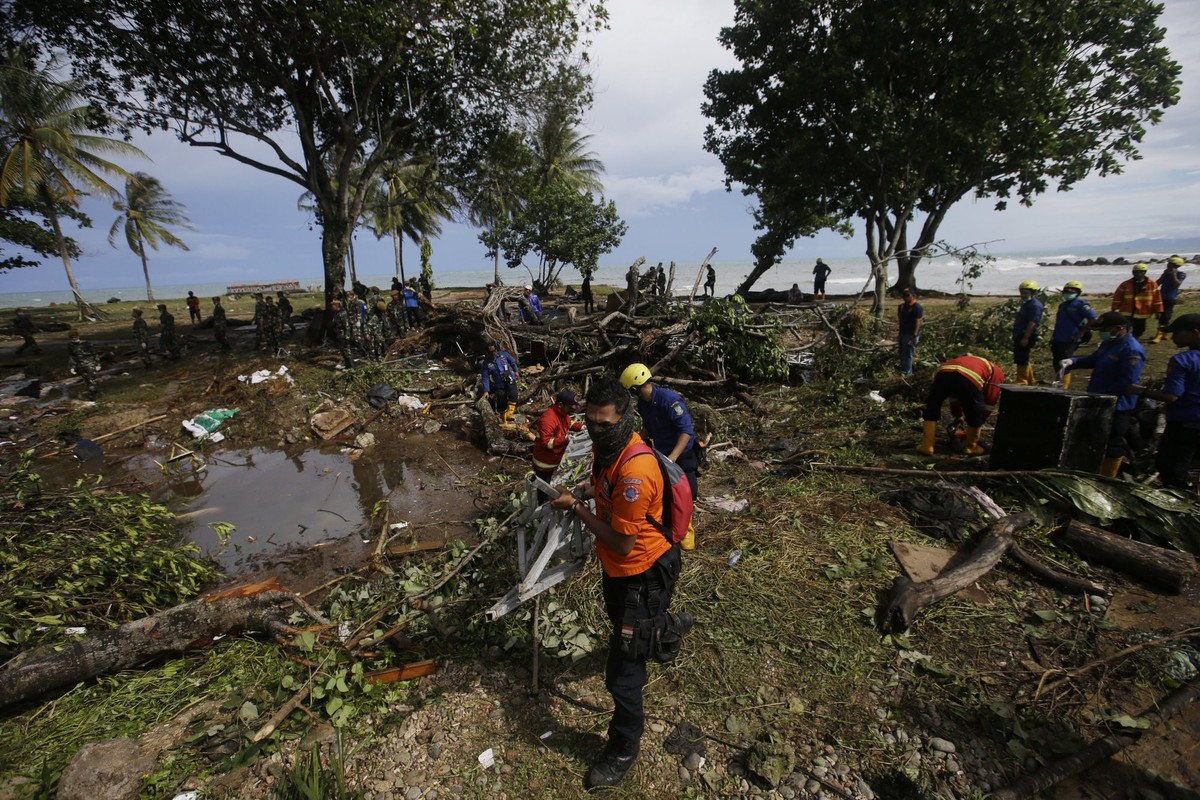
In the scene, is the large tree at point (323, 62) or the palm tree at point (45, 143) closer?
the large tree at point (323, 62)

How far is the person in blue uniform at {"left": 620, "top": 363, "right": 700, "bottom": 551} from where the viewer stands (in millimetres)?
4020

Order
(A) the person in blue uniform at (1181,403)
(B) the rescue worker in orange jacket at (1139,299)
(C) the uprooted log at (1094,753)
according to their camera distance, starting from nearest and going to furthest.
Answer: (C) the uprooted log at (1094,753)
(A) the person in blue uniform at (1181,403)
(B) the rescue worker in orange jacket at (1139,299)

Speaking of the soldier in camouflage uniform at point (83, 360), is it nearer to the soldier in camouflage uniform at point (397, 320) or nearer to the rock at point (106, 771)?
the soldier in camouflage uniform at point (397, 320)

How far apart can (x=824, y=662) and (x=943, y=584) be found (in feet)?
3.56

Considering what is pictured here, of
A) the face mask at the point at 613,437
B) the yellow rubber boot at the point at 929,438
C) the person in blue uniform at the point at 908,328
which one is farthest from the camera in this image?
the person in blue uniform at the point at 908,328

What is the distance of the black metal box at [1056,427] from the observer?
4289 mm

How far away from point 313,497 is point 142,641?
3.43m

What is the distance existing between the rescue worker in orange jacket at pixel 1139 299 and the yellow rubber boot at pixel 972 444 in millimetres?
4215

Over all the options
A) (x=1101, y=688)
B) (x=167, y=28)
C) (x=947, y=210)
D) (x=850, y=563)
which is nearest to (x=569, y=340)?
(x=850, y=563)

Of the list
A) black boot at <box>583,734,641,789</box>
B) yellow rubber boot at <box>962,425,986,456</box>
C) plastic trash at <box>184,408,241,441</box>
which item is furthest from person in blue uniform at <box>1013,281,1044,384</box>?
plastic trash at <box>184,408,241,441</box>

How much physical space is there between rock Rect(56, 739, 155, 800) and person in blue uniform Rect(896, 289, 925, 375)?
955 cm

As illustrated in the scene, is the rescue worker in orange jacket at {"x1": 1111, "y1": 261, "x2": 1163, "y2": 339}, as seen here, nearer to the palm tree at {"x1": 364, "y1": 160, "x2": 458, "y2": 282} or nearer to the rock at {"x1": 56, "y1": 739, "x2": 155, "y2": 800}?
the rock at {"x1": 56, "y1": 739, "x2": 155, "y2": 800}

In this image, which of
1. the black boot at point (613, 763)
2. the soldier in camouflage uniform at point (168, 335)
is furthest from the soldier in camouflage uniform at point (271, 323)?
the black boot at point (613, 763)

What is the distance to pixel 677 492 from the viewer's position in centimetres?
248
